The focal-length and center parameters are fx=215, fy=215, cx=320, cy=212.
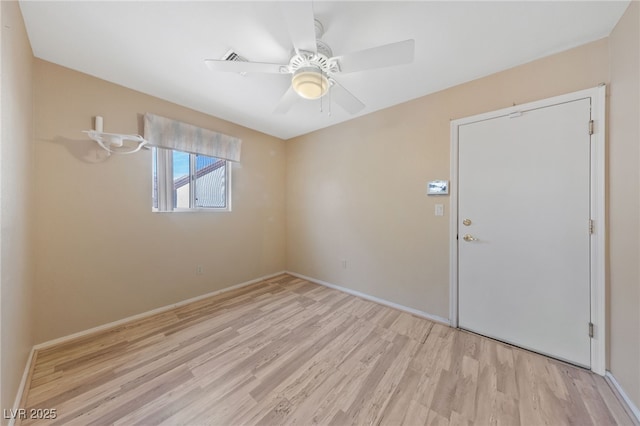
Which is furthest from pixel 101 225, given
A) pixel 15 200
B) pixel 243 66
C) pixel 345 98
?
pixel 345 98

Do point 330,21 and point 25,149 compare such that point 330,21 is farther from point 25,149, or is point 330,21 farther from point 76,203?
point 76,203

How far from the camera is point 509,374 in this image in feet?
5.19

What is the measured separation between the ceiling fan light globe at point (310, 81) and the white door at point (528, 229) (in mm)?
1518

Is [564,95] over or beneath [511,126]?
over

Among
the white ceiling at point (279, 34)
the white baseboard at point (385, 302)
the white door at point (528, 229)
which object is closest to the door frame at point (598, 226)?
the white door at point (528, 229)

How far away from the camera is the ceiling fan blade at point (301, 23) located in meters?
1.05

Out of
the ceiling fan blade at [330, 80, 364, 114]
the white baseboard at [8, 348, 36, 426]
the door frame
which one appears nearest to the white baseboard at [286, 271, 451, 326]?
the door frame

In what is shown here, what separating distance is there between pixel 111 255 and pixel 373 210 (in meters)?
2.92

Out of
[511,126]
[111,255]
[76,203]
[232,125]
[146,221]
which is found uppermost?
[232,125]

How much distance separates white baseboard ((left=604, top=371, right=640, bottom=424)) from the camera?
4.07 ft

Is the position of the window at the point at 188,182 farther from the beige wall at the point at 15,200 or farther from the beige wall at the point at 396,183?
the beige wall at the point at 396,183

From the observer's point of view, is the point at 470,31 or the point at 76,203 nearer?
the point at 470,31

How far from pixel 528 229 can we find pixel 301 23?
2.31 metres

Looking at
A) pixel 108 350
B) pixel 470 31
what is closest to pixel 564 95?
pixel 470 31
